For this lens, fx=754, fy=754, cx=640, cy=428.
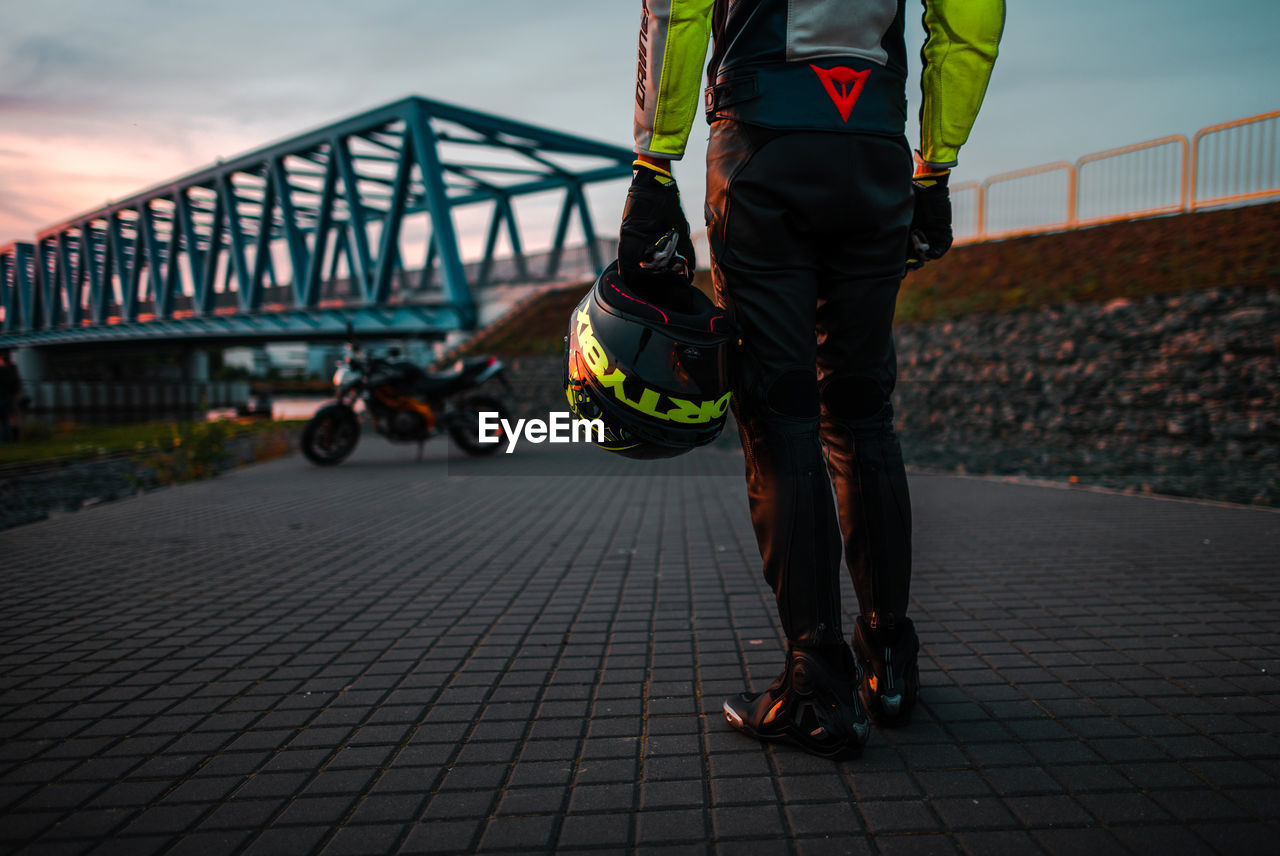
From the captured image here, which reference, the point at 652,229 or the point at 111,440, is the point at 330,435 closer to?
the point at 111,440

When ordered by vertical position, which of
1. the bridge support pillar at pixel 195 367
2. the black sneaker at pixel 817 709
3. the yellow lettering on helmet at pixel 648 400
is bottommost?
the black sneaker at pixel 817 709

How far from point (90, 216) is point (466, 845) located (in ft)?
188

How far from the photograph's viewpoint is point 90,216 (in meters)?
46.2

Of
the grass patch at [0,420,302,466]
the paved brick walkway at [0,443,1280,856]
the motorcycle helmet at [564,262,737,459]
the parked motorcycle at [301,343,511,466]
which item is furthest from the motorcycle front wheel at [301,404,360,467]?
the motorcycle helmet at [564,262,737,459]

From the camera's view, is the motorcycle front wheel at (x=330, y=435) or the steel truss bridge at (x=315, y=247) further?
the steel truss bridge at (x=315, y=247)

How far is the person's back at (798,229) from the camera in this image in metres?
1.75

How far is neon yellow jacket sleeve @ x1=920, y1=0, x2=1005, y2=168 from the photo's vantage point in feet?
6.37

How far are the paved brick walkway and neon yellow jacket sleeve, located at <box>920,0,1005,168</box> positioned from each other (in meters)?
1.54

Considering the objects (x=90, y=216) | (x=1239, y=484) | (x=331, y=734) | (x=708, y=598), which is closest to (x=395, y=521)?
(x=708, y=598)

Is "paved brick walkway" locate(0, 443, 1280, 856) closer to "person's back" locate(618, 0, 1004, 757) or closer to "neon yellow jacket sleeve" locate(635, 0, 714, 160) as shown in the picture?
"person's back" locate(618, 0, 1004, 757)

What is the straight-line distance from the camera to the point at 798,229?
1.80m

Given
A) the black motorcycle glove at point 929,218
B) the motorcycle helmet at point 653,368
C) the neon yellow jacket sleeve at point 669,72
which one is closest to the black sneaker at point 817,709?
the motorcycle helmet at point 653,368

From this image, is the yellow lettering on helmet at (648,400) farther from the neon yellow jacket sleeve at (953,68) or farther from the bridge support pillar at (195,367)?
the bridge support pillar at (195,367)

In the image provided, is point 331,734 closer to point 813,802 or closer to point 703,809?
point 703,809
